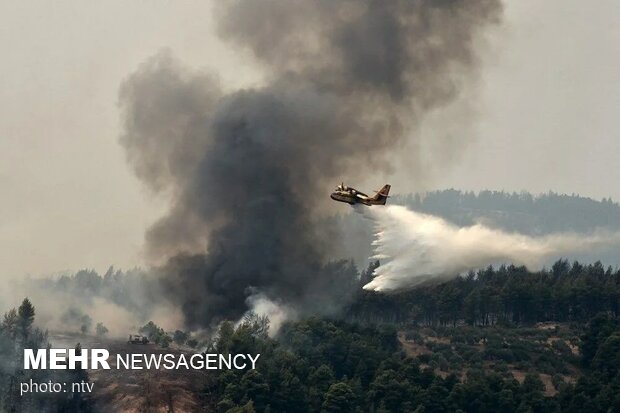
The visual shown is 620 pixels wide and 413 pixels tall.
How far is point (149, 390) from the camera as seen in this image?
149625mm

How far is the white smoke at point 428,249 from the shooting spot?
166750mm

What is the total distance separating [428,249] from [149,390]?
143 feet

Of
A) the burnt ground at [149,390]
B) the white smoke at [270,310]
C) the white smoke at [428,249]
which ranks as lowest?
→ the burnt ground at [149,390]

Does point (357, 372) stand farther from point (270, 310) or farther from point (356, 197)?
point (356, 197)

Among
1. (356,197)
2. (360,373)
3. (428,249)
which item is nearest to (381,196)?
(356,197)

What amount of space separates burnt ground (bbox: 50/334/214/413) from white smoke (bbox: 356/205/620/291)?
27.2 m

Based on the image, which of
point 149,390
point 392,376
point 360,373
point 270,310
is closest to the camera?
point 149,390

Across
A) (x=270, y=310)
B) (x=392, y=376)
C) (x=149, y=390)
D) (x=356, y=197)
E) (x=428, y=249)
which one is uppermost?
(x=356, y=197)

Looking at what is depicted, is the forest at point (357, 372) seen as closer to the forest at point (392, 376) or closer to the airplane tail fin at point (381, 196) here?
the forest at point (392, 376)

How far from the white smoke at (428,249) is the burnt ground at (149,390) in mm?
27178

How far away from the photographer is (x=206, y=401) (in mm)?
152625

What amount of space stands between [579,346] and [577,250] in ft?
76.4

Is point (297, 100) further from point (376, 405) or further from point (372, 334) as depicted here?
point (376, 405)

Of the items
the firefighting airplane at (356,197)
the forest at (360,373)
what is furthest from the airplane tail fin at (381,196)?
the forest at (360,373)
